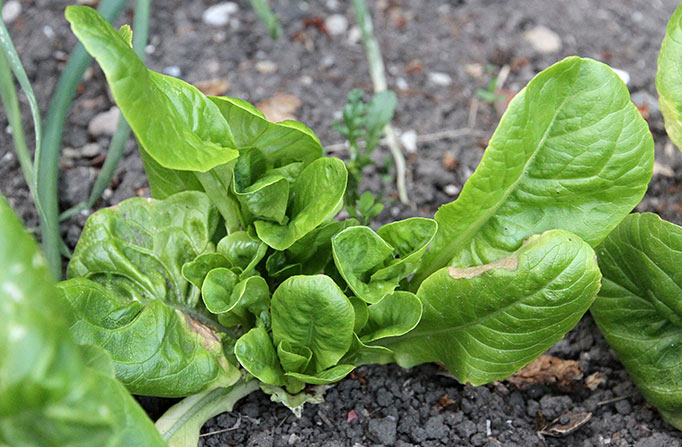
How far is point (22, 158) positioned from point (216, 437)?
712 millimetres

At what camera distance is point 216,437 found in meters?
1.42

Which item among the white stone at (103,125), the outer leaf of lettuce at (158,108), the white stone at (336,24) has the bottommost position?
the white stone at (103,125)

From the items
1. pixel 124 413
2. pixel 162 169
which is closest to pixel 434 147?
pixel 162 169

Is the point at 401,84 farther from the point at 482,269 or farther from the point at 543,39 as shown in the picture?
the point at 482,269

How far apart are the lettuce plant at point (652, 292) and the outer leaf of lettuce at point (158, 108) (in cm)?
82

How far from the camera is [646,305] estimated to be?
147 cm

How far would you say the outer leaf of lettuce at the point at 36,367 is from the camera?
0.72 metres

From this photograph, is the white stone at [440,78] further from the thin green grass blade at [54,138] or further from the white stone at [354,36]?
the thin green grass blade at [54,138]

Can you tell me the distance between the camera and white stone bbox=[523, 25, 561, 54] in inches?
96.3

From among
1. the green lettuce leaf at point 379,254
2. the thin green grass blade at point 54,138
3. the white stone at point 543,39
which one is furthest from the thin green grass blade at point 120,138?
the white stone at point 543,39

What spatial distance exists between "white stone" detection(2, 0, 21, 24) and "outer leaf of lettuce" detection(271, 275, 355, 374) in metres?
1.62

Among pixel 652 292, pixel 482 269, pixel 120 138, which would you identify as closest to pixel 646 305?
pixel 652 292

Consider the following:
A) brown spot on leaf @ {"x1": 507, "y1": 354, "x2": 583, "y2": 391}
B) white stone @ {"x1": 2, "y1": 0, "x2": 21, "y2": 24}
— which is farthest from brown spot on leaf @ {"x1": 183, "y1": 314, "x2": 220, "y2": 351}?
white stone @ {"x1": 2, "y1": 0, "x2": 21, "y2": 24}

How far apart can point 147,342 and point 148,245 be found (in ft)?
0.98
